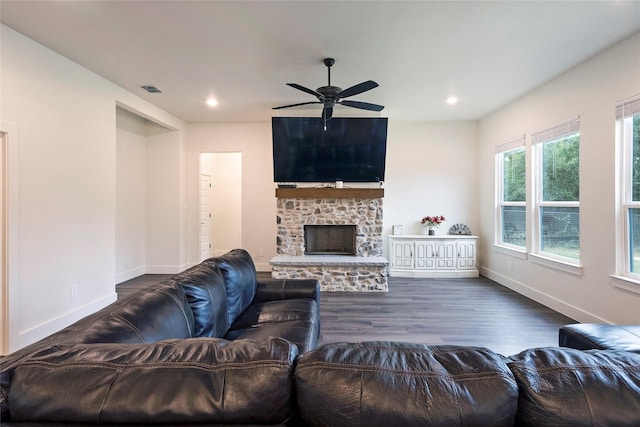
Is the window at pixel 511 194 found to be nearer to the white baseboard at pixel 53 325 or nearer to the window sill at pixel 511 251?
the window sill at pixel 511 251

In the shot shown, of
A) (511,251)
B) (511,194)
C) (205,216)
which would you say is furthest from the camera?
(205,216)

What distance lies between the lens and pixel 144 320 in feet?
4.46

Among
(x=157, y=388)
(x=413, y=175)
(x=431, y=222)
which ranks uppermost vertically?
(x=413, y=175)

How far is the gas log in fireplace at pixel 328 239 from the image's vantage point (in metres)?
5.36

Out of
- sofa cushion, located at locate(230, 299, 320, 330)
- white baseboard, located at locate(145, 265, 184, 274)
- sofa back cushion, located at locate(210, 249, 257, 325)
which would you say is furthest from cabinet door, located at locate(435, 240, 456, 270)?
white baseboard, located at locate(145, 265, 184, 274)

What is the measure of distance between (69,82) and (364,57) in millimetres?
3290

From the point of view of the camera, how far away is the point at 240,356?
82 cm

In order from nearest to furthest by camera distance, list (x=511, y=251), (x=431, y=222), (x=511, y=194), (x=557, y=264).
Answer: (x=557, y=264), (x=511, y=251), (x=511, y=194), (x=431, y=222)

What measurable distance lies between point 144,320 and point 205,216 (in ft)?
17.3

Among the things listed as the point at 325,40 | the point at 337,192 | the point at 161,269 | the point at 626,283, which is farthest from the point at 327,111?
the point at 161,269

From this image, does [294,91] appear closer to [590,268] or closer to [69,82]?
[69,82]

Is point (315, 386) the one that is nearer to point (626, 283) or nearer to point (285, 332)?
point (285, 332)

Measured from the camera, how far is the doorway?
23.6 ft

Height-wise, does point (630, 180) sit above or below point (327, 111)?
below
